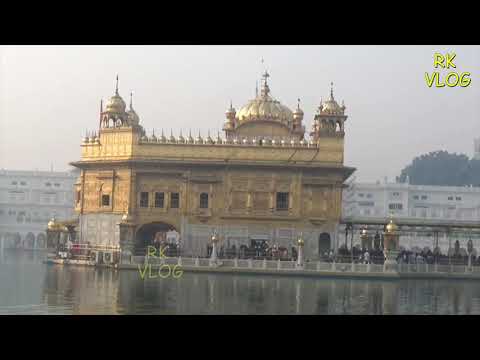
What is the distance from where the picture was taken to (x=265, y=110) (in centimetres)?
4744

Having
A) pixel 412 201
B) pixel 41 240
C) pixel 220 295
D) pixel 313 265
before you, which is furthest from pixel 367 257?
pixel 412 201

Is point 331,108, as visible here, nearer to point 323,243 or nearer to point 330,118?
point 330,118

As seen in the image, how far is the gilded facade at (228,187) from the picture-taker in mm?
42531

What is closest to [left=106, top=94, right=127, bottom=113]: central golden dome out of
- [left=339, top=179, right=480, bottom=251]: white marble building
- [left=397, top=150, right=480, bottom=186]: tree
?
[left=339, top=179, right=480, bottom=251]: white marble building

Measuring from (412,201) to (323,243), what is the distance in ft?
163

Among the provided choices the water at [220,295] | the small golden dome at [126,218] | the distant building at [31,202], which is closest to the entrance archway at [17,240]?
the distant building at [31,202]

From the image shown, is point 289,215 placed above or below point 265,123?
below

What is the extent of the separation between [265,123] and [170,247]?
8180 mm

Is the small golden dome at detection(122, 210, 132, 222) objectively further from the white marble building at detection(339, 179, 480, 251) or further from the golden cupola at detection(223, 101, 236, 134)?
the white marble building at detection(339, 179, 480, 251)

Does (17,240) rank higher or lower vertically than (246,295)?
higher

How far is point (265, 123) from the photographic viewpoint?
4638 cm
